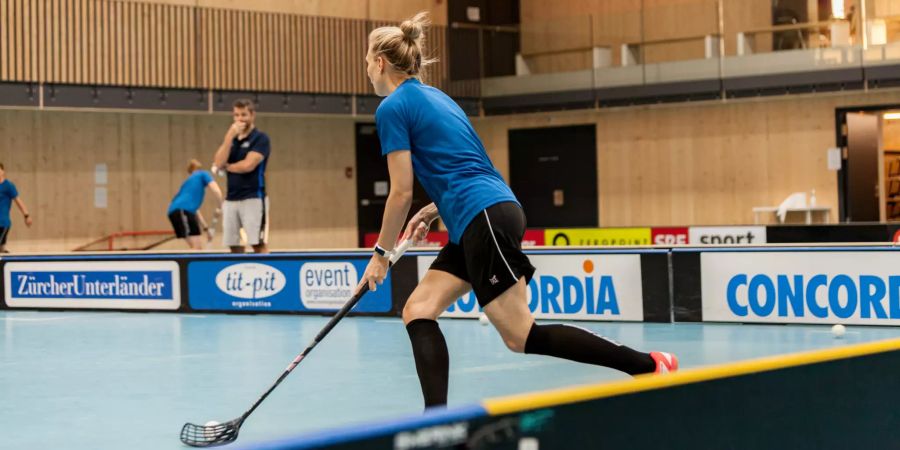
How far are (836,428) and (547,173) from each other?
66.6 feet

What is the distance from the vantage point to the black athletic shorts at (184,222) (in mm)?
17688

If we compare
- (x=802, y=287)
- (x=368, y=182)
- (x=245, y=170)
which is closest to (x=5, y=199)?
(x=368, y=182)

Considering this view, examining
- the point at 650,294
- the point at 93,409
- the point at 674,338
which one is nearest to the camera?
the point at 93,409

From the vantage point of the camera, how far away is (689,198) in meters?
21.5

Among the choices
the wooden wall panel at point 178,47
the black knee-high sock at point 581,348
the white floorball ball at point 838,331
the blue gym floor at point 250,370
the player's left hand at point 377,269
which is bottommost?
the blue gym floor at point 250,370

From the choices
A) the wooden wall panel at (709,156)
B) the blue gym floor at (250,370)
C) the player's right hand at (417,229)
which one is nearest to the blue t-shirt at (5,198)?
the blue gym floor at (250,370)

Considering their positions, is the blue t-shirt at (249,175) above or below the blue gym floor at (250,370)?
above

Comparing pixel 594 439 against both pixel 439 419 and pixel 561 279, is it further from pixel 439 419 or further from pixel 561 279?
pixel 561 279

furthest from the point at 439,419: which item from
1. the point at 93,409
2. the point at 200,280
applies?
the point at 200,280

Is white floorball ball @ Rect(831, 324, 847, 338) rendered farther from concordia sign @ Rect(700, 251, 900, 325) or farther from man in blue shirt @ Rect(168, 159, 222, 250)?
man in blue shirt @ Rect(168, 159, 222, 250)

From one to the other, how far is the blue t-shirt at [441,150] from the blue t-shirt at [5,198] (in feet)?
46.7

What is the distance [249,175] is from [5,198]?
813 centimetres

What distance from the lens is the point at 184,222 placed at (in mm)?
17688

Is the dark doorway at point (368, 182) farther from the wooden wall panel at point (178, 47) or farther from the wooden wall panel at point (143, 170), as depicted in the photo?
the wooden wall panel at point (178, 47)
